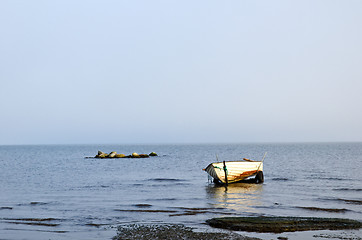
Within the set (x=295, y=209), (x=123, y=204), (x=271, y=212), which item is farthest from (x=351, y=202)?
(x=123, y=204)

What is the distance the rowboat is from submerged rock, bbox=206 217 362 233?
13804mm

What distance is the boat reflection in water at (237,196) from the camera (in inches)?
738

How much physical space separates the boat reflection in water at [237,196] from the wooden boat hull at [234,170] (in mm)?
660

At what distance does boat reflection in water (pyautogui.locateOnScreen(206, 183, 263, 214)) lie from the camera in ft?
61.5

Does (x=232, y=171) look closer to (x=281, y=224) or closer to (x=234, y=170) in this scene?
(x=234, y=170)

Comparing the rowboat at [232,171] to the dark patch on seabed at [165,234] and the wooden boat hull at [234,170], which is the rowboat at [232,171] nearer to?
the wooden boat hull at [234,170]

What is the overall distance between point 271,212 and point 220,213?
2472mm

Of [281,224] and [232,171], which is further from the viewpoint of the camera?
[232,171]

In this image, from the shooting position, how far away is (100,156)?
87.0 meters

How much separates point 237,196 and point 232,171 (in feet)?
21.0

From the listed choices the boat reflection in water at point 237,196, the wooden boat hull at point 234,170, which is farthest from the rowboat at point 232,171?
the boat reflection in water at point 237,196

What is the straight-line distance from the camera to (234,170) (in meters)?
29.5

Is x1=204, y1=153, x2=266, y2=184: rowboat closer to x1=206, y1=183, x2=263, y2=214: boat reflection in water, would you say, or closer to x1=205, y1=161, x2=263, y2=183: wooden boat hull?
x1=205, y1=161, x2=263, y2=183: wooden boat hull

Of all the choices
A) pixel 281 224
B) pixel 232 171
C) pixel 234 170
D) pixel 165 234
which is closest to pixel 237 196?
pixel 232 171
